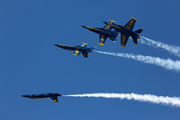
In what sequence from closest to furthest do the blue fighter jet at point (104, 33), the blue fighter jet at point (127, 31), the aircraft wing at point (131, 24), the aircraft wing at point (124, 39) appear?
1. the blue fighter jet at point (127, 31)
2. the aircraft wing at point (131, 24)
3. the aircraft wing at point (124, 39)
4. the blue fighter jet at point (104, 33)

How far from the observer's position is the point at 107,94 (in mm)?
92312

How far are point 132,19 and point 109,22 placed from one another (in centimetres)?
730

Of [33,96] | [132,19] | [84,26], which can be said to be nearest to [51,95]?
[33,96]

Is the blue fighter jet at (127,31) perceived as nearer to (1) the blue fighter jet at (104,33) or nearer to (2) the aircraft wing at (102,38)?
(1) the blue fighter jet at (104,33)

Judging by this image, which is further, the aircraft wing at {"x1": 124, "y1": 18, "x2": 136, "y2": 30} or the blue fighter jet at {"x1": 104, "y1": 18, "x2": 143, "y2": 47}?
the aircraft wing at {"x1": 124, "y1": 18, "x2": 136, "y2": 30}

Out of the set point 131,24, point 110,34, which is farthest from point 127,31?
point 110,34

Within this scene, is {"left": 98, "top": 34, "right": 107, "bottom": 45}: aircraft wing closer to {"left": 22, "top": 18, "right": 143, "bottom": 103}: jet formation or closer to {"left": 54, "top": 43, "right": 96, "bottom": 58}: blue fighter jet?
{"left": 22, "top": 18, "right": 143, "bottom": 103}: jet formation

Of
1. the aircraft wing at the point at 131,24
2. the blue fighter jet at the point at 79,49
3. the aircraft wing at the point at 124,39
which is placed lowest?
the blue fighter jet at the point at 79,49

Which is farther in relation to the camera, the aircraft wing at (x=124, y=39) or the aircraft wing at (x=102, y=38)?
the aircraft wing at (x=102, y=38)

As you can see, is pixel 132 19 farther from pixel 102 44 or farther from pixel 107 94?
pixel 107 94

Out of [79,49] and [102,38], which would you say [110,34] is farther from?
[79,49]

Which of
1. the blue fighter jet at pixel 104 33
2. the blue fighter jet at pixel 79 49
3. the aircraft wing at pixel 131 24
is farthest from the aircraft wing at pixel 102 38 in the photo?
the aircraft wing at pixel 131 24

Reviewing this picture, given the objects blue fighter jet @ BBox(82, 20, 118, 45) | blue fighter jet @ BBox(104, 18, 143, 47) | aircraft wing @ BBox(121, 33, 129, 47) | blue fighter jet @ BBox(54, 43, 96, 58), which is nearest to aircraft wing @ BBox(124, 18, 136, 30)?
blue fighter jet @ BBox(104, 18, 143, 47)

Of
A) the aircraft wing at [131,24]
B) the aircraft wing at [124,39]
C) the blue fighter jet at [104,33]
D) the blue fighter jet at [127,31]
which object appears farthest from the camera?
the blue fighter jet at [104,33]
